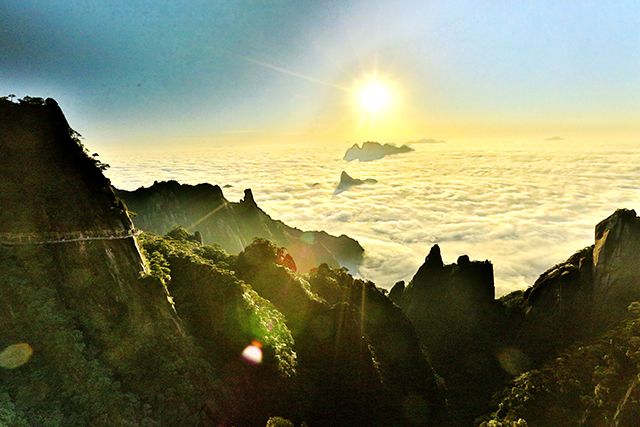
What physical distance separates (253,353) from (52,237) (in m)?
15.3

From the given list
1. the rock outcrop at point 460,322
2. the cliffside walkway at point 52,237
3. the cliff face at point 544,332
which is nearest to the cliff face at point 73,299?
the cliffside walkway at point 52,237

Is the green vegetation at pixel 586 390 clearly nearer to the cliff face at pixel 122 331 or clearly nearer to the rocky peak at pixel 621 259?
the rocky peak at pixel 621 259

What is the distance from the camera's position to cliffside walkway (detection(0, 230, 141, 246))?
62.2 feet

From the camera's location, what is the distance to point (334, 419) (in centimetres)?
2661

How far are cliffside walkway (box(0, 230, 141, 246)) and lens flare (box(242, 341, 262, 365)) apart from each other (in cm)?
1226

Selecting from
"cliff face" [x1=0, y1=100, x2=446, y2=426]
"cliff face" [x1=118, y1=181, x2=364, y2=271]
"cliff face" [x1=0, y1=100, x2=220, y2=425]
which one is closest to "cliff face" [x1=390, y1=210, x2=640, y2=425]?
"cliff face" [x1=0, y1=100, x2=446, y2=426]

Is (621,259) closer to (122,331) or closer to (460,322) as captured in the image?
(460,322)

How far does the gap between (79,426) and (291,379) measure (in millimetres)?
13988

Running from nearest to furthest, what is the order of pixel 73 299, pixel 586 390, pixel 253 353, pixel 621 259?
pixel 73 299 < pixel 253 353 < pixel 586 390 < pixel 621 259

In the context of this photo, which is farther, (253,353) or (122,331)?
(253,353)

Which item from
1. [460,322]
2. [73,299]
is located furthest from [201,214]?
[73,299]

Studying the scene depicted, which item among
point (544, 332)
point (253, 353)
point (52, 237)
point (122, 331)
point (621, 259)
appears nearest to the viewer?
point (52, 237)

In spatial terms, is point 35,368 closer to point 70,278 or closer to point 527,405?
point 70,278

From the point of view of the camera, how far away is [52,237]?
64.8 ft
